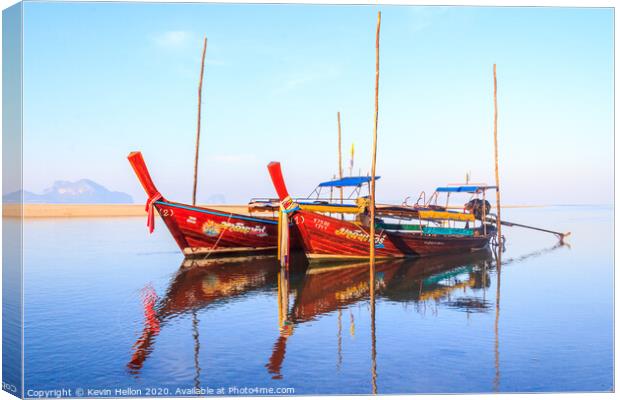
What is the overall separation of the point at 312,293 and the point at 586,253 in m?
22.4

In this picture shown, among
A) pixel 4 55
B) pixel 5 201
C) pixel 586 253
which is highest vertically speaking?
pixel 4 55

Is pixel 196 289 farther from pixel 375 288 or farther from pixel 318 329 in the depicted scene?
pixel 318 329

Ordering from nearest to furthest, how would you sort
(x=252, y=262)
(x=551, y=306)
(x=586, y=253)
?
(x=551, y=306) < (x=252, y=262) < (x=586, y=253)

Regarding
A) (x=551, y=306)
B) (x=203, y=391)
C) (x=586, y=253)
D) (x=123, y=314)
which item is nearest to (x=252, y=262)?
(x=123, y=314)

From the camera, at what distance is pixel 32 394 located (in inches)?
358

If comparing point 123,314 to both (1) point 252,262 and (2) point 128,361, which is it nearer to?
(2) point 128,361

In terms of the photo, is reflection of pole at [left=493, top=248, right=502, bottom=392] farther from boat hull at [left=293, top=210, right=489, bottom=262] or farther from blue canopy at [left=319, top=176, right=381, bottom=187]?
blue canopy at [left=319, top=176, right=381, bottom=187]

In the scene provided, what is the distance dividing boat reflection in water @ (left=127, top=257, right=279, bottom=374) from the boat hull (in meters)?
2.18

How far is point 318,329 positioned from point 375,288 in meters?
6.19

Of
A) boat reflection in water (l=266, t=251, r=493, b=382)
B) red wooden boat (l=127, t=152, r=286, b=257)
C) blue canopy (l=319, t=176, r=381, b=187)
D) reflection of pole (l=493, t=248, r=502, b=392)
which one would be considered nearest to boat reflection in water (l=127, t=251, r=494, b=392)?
boat reflection in water (l=266, t=251, r=493, b=382)

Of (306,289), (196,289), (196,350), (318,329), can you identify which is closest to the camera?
(196,350)

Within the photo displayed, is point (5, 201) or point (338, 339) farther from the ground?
point (5, 201)

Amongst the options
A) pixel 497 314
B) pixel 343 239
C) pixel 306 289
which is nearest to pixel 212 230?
pixel 343 239

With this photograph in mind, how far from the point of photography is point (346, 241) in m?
24.5
